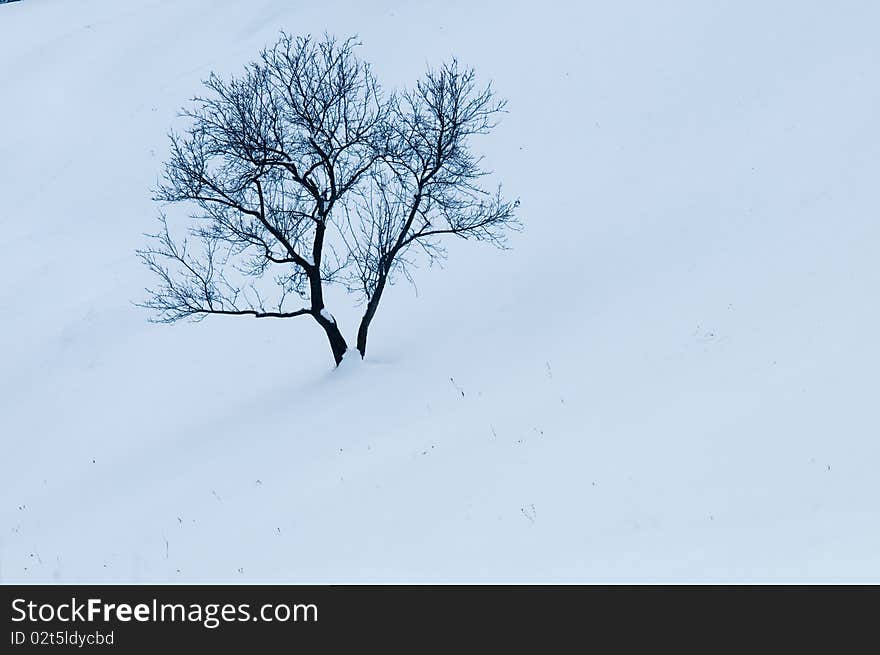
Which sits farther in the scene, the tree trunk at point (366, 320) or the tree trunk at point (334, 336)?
the tree trunk at point (366, 320)

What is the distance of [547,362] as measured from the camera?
16.0 metres

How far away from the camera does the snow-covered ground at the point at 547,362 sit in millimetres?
9852

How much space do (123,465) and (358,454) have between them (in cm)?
656

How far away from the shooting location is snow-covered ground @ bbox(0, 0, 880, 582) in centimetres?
985
